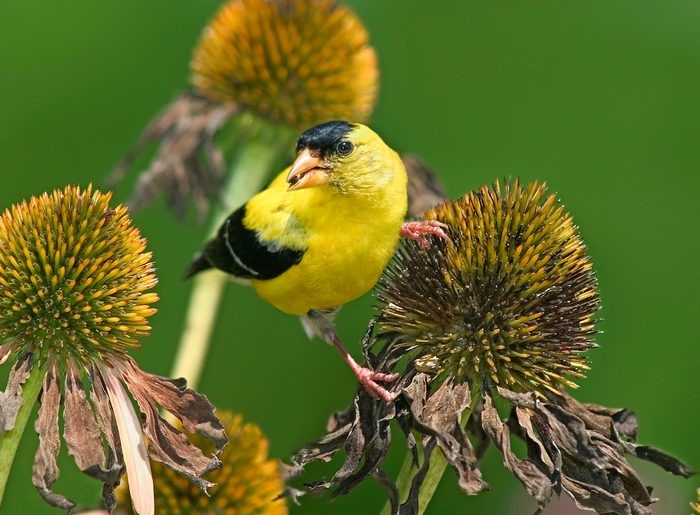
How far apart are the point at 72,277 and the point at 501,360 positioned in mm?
780

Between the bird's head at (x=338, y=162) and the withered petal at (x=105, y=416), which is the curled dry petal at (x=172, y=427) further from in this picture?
the bird's head at (x=338, y=162)

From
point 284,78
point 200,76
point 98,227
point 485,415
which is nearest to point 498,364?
point 485,415

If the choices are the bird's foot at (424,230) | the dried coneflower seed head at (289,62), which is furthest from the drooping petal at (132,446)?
the dried coneflower seed head at (289,62)

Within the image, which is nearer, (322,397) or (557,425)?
(557,425)

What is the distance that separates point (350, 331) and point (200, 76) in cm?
97

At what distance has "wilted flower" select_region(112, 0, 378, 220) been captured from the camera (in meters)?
3.07

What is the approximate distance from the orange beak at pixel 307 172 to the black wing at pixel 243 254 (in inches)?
6.4

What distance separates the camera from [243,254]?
251cm

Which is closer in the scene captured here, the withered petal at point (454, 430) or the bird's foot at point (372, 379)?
the withered petal at point (454, 430)

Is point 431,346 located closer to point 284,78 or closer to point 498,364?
point 498,364

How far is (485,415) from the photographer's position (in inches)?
75.5

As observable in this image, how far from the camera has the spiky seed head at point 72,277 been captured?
1.97m

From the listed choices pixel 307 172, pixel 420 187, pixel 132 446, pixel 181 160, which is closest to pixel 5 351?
pixel 132 446

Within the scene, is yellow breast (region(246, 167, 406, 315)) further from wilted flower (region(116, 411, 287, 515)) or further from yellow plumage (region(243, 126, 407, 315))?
wilted flower (region(116, 411, 287, 515))
